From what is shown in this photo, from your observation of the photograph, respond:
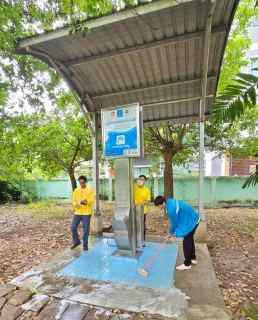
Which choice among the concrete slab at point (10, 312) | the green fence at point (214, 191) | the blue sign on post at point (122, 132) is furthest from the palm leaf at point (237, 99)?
the green fence at point (214, 191)

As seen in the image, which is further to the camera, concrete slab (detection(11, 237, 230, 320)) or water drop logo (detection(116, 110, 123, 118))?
water drop logo (detection(116, 110, 123, 118))

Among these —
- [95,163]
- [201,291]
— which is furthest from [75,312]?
[95,163]

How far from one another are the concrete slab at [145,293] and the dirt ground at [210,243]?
31 centimetres

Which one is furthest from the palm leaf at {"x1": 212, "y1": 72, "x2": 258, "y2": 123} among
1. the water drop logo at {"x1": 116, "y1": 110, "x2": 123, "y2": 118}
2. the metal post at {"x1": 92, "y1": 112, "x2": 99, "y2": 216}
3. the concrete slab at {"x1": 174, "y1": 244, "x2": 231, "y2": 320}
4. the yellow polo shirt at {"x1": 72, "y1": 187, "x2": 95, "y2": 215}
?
the metal post at {"x1": 92, "y1": 112, "x2": 99, "y2": 216}

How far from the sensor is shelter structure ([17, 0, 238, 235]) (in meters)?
2.83

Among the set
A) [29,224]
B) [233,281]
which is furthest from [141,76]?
[29,224]

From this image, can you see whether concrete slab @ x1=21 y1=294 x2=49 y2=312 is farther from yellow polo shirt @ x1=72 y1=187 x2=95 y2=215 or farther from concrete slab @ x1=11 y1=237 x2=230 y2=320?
yellow polo shirt @ x1=72 y1=187 x2=95 y2=215

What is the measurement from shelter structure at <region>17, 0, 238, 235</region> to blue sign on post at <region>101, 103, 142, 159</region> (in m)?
1.02

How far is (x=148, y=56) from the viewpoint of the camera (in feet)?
12.6

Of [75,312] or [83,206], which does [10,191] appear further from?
[75,312]

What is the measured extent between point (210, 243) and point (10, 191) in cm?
1121

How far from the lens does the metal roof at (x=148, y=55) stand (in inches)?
112

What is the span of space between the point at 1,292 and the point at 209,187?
29.5 ft

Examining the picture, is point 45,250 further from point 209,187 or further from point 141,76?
point 209,187
